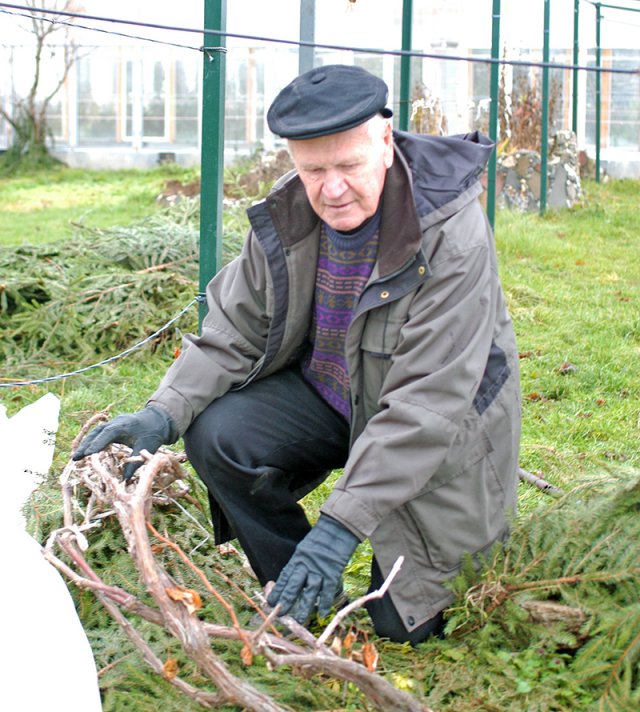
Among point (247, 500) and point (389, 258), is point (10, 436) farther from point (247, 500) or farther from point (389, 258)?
point (389, 258)

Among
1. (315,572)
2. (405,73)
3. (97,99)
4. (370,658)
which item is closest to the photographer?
(370,658)

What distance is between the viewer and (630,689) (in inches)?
93.9

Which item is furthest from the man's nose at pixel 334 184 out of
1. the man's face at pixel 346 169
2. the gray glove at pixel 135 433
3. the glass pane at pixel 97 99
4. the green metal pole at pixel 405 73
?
the glass pane at pixel 97 99

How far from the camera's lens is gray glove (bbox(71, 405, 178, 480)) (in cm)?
267

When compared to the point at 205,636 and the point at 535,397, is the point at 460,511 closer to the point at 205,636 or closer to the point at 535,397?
the point at 205,636

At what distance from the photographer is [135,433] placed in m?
2.71

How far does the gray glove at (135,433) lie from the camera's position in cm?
267

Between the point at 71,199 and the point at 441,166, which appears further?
the point at 71,199

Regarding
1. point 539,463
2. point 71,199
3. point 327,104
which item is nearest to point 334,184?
point 327,104

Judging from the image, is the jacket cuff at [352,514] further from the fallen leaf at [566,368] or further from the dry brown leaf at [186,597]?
the fallen leaf at [566,368]

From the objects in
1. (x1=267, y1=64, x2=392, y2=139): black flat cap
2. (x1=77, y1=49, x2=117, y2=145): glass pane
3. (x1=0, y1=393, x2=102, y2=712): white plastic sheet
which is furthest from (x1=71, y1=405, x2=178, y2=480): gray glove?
(x1=77, y1=49, x2=117, y2=145): glass pane

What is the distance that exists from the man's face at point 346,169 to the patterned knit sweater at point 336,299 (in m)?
0.08

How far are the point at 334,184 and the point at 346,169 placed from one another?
0.05m

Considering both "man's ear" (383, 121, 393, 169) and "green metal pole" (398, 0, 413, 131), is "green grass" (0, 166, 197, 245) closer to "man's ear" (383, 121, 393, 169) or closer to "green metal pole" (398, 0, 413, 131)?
"green metal pole" (398, 0, 413, 131)
